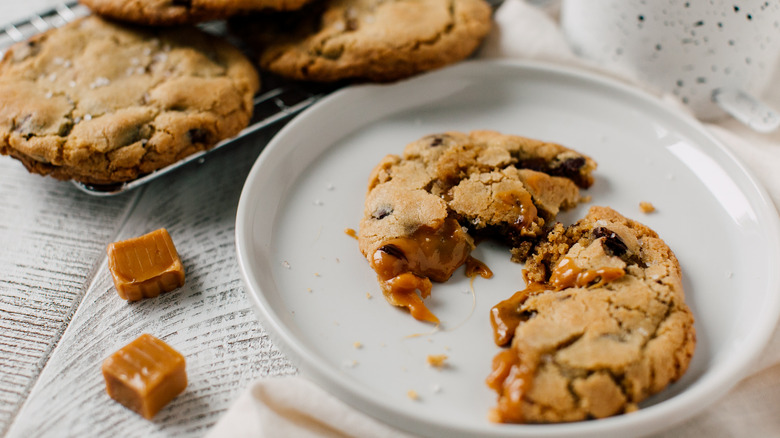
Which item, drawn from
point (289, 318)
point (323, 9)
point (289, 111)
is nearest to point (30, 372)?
point (289, 318)

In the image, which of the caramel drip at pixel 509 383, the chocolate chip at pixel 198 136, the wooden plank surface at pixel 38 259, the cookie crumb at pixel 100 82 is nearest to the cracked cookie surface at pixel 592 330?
the caramel drip at pixel 509 383

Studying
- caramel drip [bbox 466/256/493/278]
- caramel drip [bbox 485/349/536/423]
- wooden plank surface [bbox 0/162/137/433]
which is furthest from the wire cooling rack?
caramel drip [bbox 485/349/536/423]

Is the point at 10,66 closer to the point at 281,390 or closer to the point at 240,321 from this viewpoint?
the point at 240,321

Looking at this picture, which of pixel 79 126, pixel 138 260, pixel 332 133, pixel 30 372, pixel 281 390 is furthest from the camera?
pixel 332 133

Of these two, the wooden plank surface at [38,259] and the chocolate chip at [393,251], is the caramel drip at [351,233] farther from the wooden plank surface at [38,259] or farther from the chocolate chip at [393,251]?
the wooden plank surface at [38,259]

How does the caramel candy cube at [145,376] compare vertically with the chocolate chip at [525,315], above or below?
below
